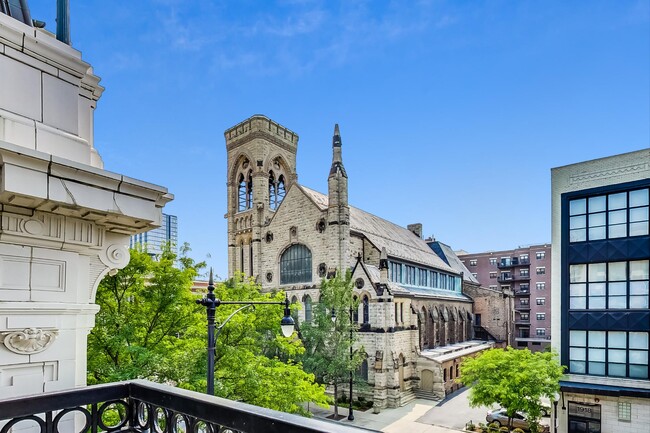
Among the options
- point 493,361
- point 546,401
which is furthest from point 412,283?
point 493,361

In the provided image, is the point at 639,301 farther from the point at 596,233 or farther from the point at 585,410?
the point at 585,410

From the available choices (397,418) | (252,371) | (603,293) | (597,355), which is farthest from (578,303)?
(252,371)

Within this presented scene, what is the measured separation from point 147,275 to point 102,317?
197cm

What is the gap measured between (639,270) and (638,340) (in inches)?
124

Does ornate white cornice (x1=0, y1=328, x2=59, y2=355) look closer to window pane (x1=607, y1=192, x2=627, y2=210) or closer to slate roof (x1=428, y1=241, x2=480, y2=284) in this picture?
window pane (x1=607, y1=192, x2=627, y2=210)

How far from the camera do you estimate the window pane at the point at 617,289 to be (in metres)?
19.7

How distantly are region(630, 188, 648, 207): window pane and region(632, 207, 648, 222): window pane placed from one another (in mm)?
249

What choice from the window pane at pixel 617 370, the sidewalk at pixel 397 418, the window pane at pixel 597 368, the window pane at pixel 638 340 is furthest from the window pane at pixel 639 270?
the sidewalk at pixel 397 418

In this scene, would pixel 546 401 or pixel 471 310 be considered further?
pixel 471 310

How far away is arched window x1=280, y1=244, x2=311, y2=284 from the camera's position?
36597mm

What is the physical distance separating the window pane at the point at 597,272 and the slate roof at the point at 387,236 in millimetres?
18131

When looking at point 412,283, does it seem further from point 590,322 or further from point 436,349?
point 590,322

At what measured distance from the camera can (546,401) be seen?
31.5m

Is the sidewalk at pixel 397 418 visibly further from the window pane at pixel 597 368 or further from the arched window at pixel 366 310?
the window pane at pixel 597 368
